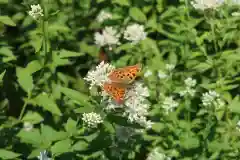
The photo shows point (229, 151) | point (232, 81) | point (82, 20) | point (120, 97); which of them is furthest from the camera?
point (82, 20)

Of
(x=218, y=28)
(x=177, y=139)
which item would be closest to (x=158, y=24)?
(x=218, y=28)

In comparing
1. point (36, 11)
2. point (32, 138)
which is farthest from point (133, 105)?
point (36, 11)

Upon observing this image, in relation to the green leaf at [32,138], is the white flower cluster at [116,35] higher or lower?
higher

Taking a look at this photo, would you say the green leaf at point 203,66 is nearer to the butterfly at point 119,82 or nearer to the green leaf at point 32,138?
the butterfly at point 119,82

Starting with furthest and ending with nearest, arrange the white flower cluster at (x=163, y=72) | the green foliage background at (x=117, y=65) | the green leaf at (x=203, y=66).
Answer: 1. the white flower cluster at (x=163, y=72)
2. the green leaf at (x=203, y=66)
3. the green foliage background at (x=117, y=65)

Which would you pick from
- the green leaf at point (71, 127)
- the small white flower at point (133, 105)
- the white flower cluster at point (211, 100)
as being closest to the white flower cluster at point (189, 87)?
the white flower cluster at point (211, 100)

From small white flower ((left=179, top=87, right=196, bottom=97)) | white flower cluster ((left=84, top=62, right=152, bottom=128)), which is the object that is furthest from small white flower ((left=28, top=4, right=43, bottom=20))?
small white flower ((left=179, top=87, right=196, bottom=97))

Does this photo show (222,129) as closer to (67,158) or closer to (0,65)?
(67,158)
